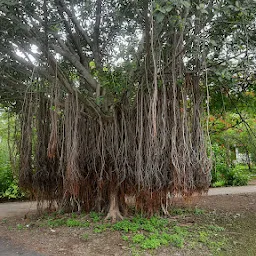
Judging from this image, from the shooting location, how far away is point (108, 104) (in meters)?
4.38

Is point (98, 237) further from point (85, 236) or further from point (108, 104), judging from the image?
point (108, 104)

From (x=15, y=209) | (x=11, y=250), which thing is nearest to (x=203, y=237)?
(x=11, y=250)

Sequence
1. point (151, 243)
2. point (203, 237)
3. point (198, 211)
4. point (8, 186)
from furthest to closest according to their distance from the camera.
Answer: point (8, 186) < point (198, 211) < point (203, 237) < point (151, 243)

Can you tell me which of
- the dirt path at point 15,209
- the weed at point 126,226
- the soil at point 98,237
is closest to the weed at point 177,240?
the soil at point 98,237

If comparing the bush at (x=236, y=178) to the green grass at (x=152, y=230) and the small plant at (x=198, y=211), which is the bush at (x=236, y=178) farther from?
the green grass at (x=152, y=230)

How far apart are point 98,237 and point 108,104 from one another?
1791mm

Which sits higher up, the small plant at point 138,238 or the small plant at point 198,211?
the small plant at point 198,211

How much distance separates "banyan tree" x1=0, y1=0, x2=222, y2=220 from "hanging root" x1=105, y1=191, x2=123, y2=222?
0.6 inches

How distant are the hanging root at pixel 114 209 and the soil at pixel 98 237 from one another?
1.91 ft

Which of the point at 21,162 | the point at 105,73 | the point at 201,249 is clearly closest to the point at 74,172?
the point at 21,162

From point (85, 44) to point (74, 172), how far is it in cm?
235

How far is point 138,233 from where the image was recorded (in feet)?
12.7

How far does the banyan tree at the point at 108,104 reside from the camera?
3.71 m

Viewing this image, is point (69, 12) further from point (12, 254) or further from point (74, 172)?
point (12, 254)
